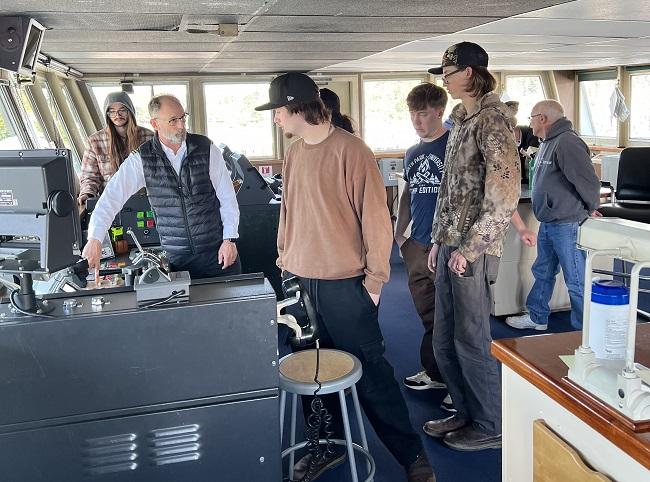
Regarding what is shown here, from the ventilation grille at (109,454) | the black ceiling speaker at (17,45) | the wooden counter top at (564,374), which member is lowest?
the ventilation grille at (109,454)

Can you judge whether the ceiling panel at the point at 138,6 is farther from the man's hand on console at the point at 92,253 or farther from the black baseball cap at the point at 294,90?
the man's hand on console at the point at 92,253

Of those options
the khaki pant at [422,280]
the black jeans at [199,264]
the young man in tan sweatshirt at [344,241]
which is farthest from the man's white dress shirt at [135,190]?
the khaki pant at [422,280]

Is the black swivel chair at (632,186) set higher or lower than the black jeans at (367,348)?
higher

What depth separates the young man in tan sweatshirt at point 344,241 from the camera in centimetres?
226

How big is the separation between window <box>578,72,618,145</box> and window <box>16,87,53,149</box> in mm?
7445

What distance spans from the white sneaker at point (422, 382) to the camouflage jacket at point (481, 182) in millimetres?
1083

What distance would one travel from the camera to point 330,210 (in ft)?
7.46

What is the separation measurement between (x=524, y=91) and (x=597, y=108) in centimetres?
112

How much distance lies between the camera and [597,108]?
9445mm

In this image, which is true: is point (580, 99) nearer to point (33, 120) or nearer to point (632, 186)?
point (632, 186)

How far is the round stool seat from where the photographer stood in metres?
2.06

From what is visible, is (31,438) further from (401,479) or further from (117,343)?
(401,479)

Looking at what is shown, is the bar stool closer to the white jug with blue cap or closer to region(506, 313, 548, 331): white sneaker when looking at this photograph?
the white jug with blue cap

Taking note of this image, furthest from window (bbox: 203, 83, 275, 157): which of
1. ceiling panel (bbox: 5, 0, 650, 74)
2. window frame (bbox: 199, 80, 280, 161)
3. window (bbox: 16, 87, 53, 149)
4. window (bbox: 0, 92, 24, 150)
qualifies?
window (bbox: 0, 92, 24, 150)
